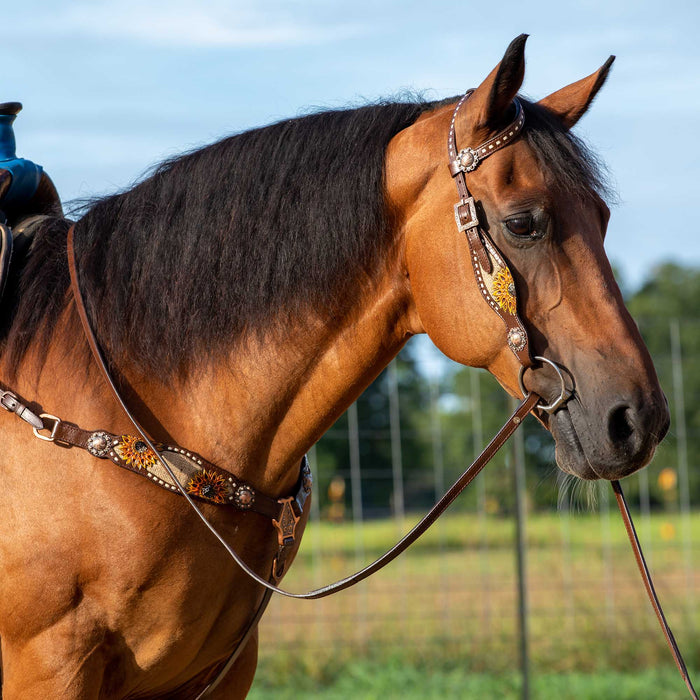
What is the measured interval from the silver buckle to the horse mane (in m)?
0.20

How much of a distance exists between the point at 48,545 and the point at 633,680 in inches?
202

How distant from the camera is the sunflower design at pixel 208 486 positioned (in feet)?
6.82

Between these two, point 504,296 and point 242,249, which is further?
point 242,249

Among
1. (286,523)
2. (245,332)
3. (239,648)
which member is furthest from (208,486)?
(239,648)

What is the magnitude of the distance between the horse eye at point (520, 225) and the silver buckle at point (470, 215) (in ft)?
0.24

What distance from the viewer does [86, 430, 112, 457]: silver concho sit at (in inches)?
80.5

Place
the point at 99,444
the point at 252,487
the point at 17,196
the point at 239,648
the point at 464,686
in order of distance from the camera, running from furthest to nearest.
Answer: the point at 464,686 → the point at 17,196 → the point at 239,648 → the point at 252,487 → the point at 99,444

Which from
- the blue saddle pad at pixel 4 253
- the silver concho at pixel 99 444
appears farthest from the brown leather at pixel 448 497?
the blue saddle pad at pixel 4 253

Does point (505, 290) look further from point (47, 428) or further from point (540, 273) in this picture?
point (47, 428)

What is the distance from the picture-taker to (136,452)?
2.06 meters

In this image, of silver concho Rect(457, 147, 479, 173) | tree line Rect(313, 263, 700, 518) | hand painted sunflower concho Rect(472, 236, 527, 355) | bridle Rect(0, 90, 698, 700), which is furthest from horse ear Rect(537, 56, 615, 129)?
tree line Rect(313, 263, 700, 518)

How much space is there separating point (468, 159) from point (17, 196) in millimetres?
1419

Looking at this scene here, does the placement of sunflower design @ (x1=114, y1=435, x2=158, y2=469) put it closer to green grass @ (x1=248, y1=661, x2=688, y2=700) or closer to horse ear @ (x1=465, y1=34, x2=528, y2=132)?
horse ear @ (x1=465, y1=34, x2=528, y2=132)

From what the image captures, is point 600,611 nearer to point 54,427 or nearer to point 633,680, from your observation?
point 633,680
